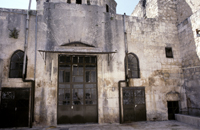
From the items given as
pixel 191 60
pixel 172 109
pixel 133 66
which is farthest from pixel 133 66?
pixel 172 109

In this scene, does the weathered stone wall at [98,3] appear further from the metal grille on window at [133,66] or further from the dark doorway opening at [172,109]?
the dark doorway opening at [172,109]

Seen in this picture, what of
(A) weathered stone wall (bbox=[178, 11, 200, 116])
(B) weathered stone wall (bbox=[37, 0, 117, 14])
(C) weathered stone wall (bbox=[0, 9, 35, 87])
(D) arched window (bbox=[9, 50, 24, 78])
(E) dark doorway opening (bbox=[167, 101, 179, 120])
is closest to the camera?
(C) weathered stone wall (bbox=[0, 9, 35, 87])

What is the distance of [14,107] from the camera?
296 inches

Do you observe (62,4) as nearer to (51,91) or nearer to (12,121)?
(51,91)

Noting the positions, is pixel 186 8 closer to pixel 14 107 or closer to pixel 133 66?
pixel 133 66

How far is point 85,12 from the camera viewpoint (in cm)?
881

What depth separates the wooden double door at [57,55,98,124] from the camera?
803 centimetres

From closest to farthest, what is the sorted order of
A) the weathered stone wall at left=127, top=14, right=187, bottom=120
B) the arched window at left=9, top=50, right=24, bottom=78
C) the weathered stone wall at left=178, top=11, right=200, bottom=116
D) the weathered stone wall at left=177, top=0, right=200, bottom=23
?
the arched window at left=9, top=50, right=24, bottom=78 → the weathered stone wall at left=178, top=11, right=200, bottom=116 → the weathered stone wall at left=127, top=14, right=187, bottom=120 → the weathered stone wall at left=177, top=0, right=200, bottom=23

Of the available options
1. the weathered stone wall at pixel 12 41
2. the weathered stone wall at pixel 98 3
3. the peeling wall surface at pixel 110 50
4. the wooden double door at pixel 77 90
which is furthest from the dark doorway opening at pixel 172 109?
the weathered stone wall at pixel 12 41

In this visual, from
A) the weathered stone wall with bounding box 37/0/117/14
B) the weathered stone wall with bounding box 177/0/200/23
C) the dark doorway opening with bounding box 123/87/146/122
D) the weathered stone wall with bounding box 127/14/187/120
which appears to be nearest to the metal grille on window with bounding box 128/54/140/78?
the weathered stone wall with bounding box 127/14/187/120

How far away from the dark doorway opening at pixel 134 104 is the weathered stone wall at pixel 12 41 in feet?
17.0

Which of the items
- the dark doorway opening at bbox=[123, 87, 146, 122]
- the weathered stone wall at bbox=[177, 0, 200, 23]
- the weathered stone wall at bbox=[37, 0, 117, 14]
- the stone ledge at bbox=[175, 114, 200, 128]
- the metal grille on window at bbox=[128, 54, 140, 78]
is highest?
the weathered stone wall at bbox=[37, 0, 117, 14]

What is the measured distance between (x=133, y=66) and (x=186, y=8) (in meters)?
5.06

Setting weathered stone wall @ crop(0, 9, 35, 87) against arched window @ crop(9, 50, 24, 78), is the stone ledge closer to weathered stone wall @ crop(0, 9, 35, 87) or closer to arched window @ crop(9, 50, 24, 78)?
weathered stone wall @ crop(0, 9, 35, 87)
